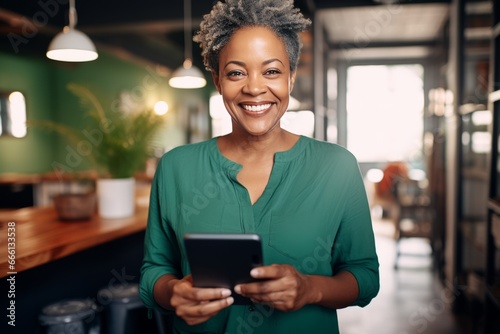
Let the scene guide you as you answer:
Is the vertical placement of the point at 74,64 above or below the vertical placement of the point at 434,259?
above

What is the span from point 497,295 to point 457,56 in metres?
2.39

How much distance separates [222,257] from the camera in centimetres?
97

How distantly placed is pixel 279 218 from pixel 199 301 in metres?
0.27

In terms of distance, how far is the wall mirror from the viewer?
802 centimetres

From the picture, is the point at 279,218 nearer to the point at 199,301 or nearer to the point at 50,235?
the point at 199,301

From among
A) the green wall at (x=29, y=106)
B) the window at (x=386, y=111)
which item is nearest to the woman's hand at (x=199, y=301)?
the green wall at (x=29, y=106)

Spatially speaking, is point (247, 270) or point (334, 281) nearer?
point (247, 270)

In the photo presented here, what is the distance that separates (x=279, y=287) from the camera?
3.22 ft

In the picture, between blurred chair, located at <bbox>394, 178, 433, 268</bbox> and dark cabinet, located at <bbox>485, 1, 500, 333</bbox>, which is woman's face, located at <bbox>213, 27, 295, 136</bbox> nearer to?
dark cabinet, located at <bbox>485, 1, 500, 333</bbox>

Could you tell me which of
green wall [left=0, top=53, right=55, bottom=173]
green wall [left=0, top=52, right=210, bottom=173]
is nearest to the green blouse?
green wall [left=0, top=52, right=210, bottom=173]

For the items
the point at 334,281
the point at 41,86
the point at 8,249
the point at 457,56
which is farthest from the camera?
the point at 41,86

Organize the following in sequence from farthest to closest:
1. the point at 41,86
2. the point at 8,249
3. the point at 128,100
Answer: the point at 128,100 → the point at 41,86 → the point at 8,249

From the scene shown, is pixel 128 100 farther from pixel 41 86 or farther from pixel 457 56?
pixel 457 56

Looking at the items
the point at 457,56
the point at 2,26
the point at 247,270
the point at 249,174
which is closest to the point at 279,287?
the point at 247,270
